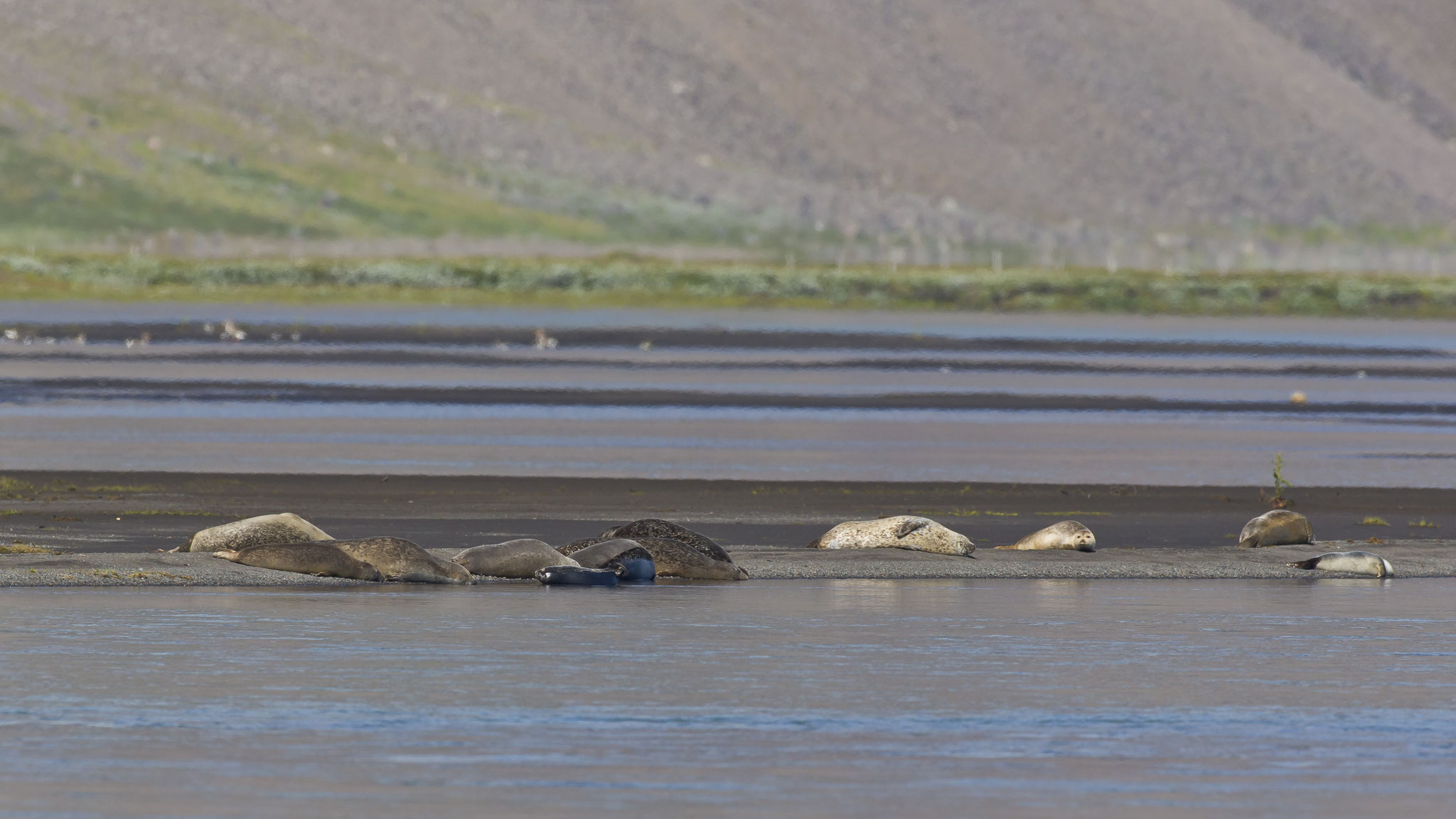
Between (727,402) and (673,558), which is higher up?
(727,402)

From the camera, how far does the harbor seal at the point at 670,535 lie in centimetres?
2114

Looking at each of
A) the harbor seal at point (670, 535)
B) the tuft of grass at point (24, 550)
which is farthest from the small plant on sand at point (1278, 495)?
the tuft of grass at point (24, 550)

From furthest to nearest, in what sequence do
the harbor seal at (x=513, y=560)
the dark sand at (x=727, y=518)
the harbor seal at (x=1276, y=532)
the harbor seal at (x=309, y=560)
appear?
the harbor seal at (x=1276, y=532), the dark sand at (x=727, y=518), the harbor seal at (x=513, y=560), the harbor seal at (x=309, y=560)

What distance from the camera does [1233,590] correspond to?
20.7 metres

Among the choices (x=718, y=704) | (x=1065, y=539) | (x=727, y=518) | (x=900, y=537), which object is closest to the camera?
(x=718, y=704)

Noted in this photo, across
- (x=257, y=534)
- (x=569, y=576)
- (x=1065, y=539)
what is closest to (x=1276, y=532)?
(x=1065, y=539)

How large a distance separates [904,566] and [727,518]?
563cm

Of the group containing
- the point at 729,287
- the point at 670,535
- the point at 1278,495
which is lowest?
the point at 670,535

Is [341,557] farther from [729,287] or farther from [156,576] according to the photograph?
[729,287]

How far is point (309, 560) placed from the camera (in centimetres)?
2045

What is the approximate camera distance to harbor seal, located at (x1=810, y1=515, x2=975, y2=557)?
22.9 m

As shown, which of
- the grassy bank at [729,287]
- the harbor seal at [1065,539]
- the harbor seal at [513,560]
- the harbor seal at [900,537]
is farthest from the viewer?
the grassy bank at [729,287]

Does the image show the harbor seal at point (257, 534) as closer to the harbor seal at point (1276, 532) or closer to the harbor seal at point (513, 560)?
the harbor seal at point (513, 560)

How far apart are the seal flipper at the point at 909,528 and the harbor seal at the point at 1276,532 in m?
3.54
